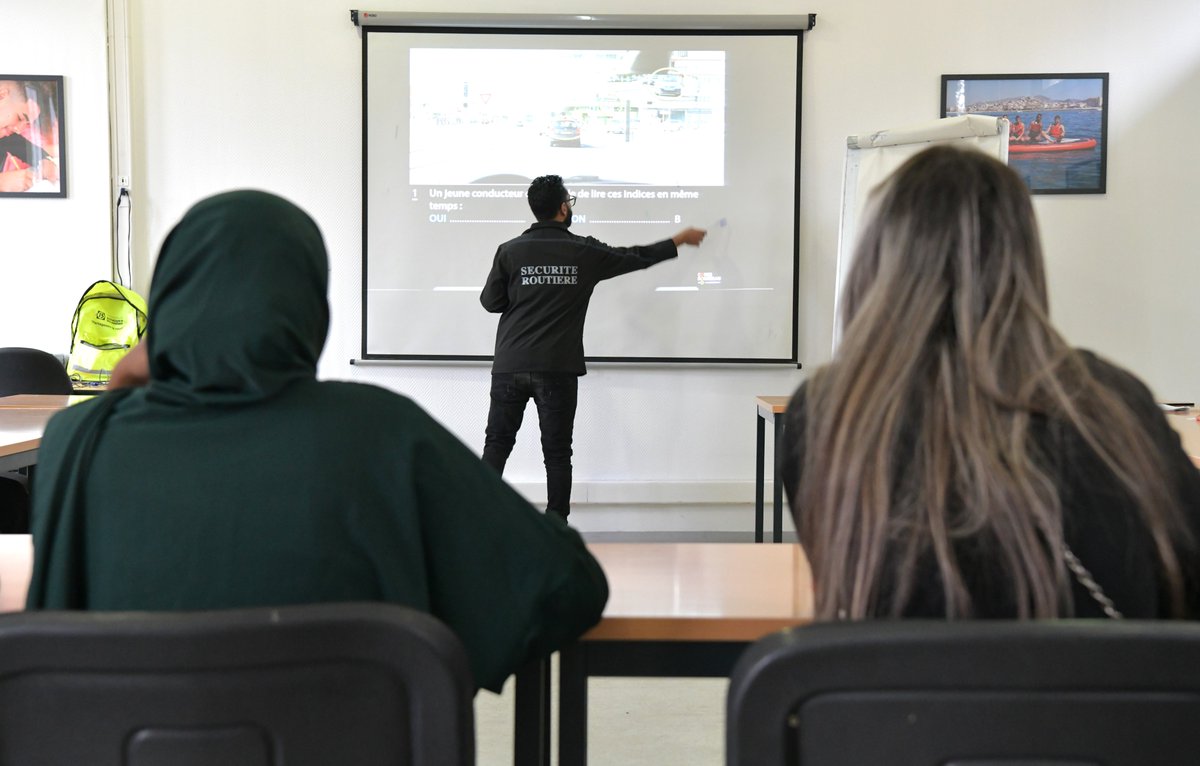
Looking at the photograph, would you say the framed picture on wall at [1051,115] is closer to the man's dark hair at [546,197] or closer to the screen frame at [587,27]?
the screen frame at [587,27]

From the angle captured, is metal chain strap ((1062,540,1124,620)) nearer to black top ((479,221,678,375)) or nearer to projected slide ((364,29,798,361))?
black top ((479,221,678,375))

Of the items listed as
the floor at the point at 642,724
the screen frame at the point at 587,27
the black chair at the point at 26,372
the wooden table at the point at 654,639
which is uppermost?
the screen frame at the point at 587,27

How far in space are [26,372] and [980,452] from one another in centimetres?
379

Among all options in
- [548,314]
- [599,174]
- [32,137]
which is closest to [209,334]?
[548,314]

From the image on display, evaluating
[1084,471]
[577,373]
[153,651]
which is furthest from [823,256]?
[153,651]

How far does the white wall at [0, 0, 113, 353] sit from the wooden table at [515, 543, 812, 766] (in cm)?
444

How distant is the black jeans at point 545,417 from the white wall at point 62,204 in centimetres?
217

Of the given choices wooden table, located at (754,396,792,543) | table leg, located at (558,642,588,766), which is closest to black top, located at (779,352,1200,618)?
table leg, located at (558,642,588,766)

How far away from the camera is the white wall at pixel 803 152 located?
4.82m

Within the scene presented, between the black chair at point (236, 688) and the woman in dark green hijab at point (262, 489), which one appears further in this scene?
the woman in dark green hijab at point (262, 489)

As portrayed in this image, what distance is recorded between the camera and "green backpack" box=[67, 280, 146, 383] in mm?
4512

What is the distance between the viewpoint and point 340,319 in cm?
494

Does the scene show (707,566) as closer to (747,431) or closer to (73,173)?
Answer: (747,431)

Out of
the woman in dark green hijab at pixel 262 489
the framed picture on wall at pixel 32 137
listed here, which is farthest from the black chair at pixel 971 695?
the framed picture on wall at pixel 32 137
